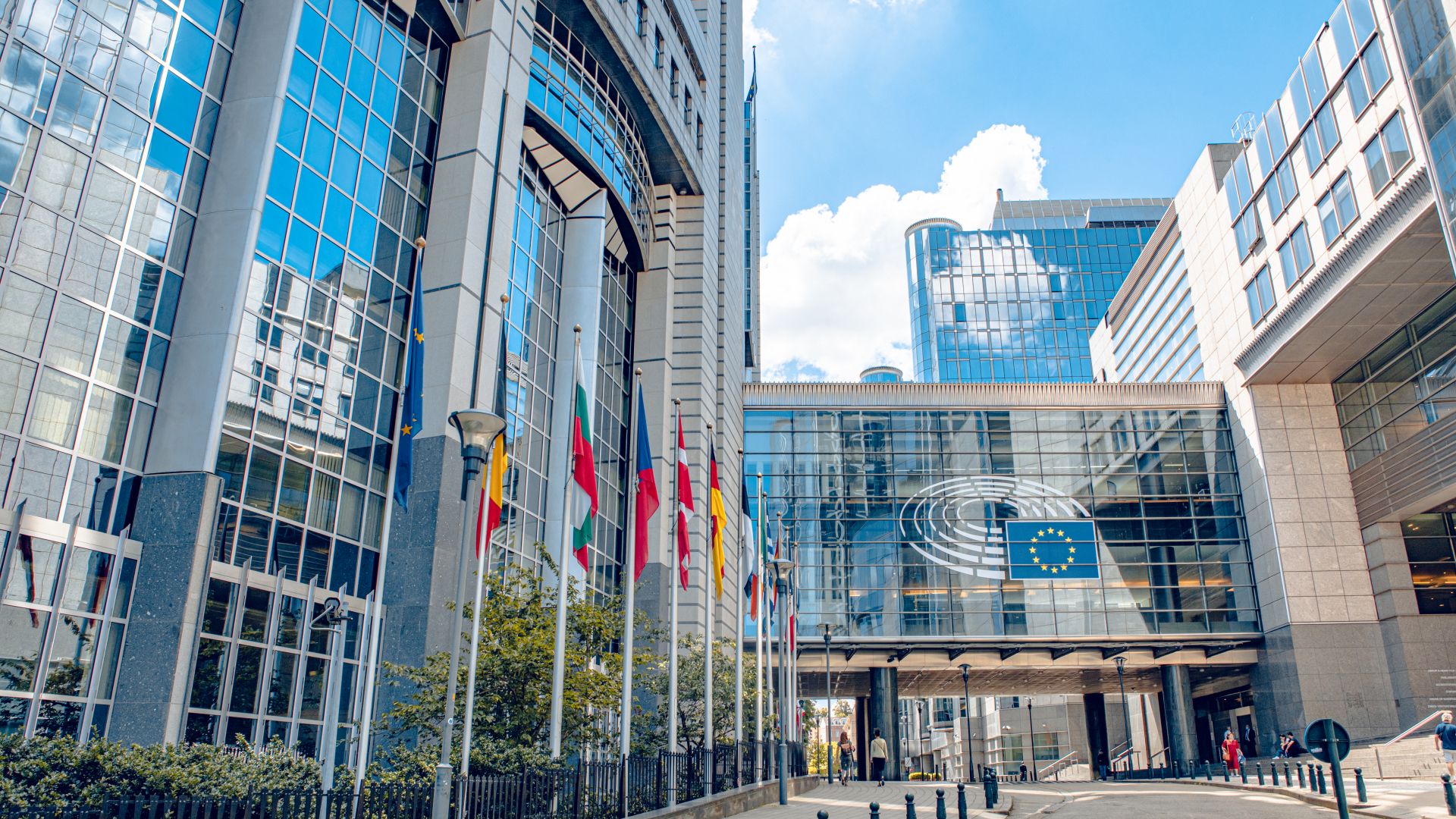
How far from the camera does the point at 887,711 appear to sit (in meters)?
52.4

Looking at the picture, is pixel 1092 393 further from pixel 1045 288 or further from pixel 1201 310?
pixel 1045 288

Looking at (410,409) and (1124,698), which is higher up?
(410,409)

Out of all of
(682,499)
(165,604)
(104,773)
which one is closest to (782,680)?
(682,499)

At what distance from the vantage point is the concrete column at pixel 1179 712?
1997 inches

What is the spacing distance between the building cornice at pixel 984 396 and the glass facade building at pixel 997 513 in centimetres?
28

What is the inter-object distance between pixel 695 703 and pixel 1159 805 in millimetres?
13712

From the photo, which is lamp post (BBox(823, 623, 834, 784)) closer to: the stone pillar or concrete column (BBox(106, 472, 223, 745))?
the stone pillar

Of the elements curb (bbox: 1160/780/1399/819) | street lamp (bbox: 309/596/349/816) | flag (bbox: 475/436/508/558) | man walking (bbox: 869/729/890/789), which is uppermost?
flag (bbox: 475/436/508/558)

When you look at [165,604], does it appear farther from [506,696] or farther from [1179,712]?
[1179,712]

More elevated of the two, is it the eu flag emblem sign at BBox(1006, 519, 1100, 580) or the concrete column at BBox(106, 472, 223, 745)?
the eu flag emblem sign at BBox(1006, 519, 1100, 580)

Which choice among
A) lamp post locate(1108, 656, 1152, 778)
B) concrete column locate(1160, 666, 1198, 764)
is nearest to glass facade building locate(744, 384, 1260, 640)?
lamp post locate(1108, 656, 1152, 778)

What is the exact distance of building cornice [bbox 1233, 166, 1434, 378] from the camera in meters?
36.5

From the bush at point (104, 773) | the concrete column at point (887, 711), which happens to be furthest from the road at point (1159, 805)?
the bush at point (104, 773)

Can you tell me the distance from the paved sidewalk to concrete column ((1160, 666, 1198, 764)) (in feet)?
67.8
